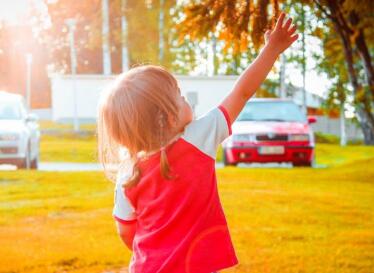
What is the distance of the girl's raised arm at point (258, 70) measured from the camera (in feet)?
7.89

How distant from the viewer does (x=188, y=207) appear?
2.29 metres

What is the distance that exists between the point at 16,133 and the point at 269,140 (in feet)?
15.3

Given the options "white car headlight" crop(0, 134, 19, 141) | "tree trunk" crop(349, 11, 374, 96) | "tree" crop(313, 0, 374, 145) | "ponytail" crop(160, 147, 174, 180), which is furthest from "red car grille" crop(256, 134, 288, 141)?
"ponytail" crop(160, 147, 174, 180)

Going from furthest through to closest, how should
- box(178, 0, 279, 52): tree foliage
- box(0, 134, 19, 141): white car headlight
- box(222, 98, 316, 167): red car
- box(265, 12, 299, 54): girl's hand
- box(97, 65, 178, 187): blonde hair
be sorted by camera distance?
box(222, 98, 316, 167): red car → box(0, 134, 19, 141): white car headlight → box(178, 0, 279, 52): tree foliage → box(265, 12, 299, 54): girl's hand → box(97, 65, 178, 187): blonde hair

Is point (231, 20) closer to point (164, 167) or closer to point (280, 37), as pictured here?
point (280, 37)

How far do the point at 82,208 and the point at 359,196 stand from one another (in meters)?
3.46

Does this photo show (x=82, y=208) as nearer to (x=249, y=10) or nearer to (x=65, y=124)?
(x=249, y=10)

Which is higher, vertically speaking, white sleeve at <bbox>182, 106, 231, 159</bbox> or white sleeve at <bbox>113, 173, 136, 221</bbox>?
white sleeve at <bbox>182, 106, 231, 159</bbox>

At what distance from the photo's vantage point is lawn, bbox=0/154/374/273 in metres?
4.99

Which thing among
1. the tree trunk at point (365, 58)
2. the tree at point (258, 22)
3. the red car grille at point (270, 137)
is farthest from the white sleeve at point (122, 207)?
the red car grille at point (270, 137)

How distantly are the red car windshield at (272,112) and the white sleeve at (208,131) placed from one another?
12.7 m

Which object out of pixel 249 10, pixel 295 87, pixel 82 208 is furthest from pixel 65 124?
pixel 249 10

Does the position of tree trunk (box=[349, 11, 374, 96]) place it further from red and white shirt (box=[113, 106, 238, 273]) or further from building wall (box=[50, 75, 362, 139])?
building wall (box=[50, 75, 362, 139])

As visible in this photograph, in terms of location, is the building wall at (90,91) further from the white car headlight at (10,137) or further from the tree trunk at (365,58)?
the tree trunk at (365,58)
